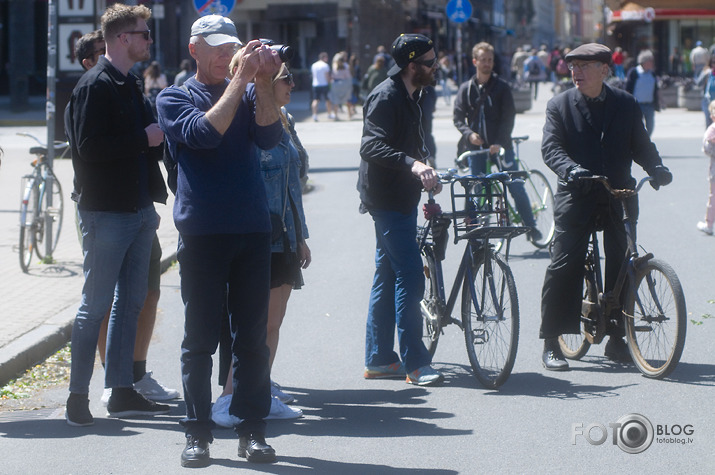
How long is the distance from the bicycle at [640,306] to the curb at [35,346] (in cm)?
320

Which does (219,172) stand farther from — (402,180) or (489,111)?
(489,111)

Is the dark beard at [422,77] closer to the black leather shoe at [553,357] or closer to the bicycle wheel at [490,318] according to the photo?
the bicycle wheel at [490,318]

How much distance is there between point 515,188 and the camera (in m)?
10.7

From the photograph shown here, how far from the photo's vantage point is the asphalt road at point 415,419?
4.98 metres

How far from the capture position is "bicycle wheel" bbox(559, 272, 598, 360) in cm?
661

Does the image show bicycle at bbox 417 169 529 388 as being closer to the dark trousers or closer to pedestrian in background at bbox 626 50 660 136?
the dark trousers

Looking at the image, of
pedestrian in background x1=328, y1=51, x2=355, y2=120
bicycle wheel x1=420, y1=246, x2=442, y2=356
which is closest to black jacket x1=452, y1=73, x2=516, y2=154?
bicycle wheel x1=420, y1=246, x2=442, y2=356

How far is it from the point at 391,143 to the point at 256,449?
2018 millimetres

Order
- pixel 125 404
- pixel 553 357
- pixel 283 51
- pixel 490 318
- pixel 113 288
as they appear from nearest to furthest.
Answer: pixel 283 51, pixel 113 288, pixel 125 404, pixel 490 318, pixel 553 357

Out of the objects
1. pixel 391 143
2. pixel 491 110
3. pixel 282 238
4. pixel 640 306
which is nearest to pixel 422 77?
pixel 391 143

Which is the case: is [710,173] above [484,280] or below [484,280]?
above

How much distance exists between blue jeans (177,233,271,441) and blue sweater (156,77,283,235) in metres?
0.07

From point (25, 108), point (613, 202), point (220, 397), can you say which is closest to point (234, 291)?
point (220, 397)

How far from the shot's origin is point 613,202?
21.1ft
